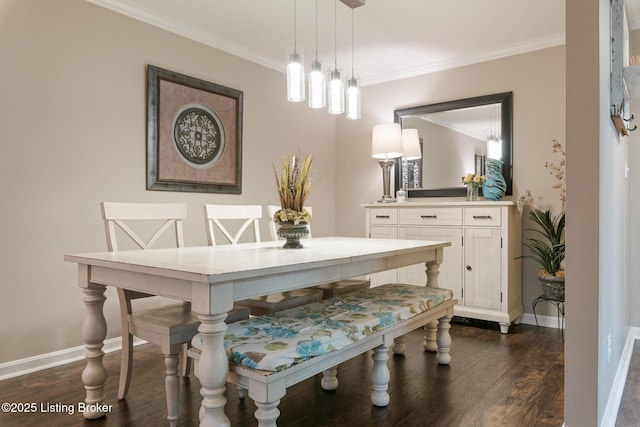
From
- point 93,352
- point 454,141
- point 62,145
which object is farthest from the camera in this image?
point 454,141

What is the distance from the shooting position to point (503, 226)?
3406mm

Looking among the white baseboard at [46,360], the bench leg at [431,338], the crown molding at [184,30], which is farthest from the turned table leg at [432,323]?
the crown molding at [184,30]

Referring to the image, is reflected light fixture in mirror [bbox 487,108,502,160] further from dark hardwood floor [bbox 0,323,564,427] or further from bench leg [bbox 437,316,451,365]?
bench leg [bbox 437,316,451,365]

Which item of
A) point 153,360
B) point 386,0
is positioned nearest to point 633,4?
point 386,0

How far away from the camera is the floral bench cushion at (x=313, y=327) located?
1569 millimetres

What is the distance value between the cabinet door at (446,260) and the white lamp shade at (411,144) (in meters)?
0.84

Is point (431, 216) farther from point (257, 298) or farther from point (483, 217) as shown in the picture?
point (257, 298)

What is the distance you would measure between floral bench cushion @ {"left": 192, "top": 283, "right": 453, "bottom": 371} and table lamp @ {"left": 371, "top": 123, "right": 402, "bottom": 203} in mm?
1895

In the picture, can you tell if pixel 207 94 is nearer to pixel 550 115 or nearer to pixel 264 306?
pixel 264 306

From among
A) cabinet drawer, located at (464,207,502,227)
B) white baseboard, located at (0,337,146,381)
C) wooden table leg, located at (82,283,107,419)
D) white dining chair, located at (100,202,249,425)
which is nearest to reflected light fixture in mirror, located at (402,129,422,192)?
cabinet drawer, located at (464,207,502,227)

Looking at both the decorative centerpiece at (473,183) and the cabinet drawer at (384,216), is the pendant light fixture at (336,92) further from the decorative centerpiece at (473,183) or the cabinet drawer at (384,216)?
the decorative centerpiece at (473,183)

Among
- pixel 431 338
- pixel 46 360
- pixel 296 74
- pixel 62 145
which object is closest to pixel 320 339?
pixel 296 74

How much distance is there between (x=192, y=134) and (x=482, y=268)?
2569 millimetres

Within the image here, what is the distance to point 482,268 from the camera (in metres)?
3.51
